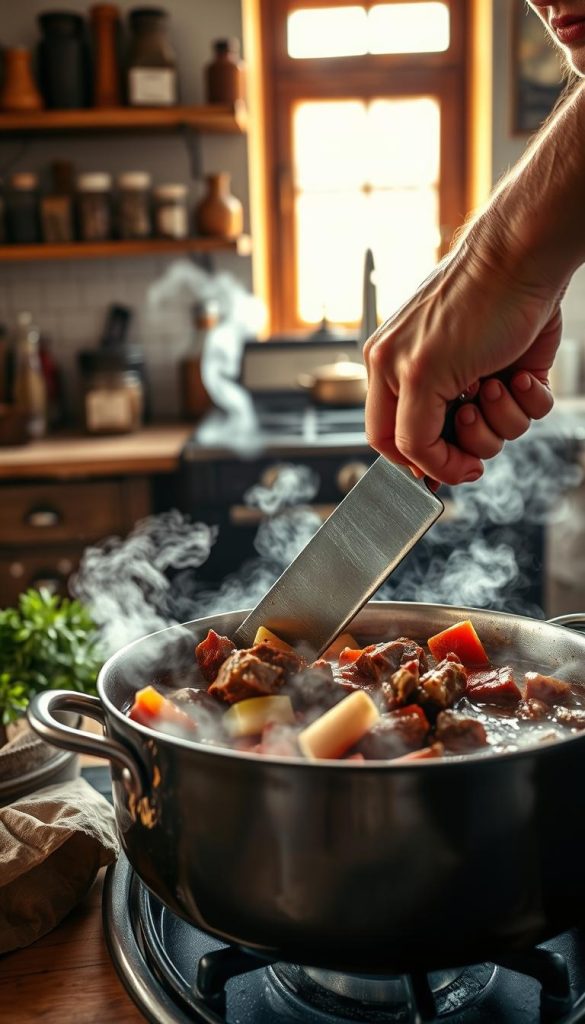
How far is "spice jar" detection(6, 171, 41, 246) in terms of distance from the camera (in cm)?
367

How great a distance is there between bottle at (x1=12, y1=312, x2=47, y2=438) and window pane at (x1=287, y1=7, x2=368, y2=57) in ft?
5.63

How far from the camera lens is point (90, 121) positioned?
11.7ft

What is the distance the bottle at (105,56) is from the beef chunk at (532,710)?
3.25 metres

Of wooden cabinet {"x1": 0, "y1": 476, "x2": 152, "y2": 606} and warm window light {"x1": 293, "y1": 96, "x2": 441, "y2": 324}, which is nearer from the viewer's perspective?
wooden cabinet {"x1": 0, "y1": 476, "x2": 152, "y2": 606}

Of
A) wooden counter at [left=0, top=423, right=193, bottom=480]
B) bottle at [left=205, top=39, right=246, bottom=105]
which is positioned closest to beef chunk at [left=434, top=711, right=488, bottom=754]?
wooden counter at [left=0, top=423, right=193, bottom=480]

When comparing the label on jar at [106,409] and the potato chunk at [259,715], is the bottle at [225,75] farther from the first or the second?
the potato chunk at [259,715]

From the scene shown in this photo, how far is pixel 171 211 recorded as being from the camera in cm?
369

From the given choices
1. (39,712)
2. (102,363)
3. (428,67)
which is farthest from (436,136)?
(39,712)

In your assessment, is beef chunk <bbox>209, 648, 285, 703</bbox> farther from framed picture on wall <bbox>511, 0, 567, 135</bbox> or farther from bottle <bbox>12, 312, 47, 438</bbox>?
framed picture on wall <bbox>511, 0, 567, 135</bbox>

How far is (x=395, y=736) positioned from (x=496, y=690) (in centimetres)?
20

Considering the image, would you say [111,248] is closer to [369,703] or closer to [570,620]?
[570,620]

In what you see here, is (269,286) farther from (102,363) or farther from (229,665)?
(229,665)

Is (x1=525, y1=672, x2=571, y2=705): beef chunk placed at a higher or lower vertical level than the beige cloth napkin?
higher

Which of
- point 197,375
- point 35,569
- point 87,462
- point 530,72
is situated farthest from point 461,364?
point 530,72
